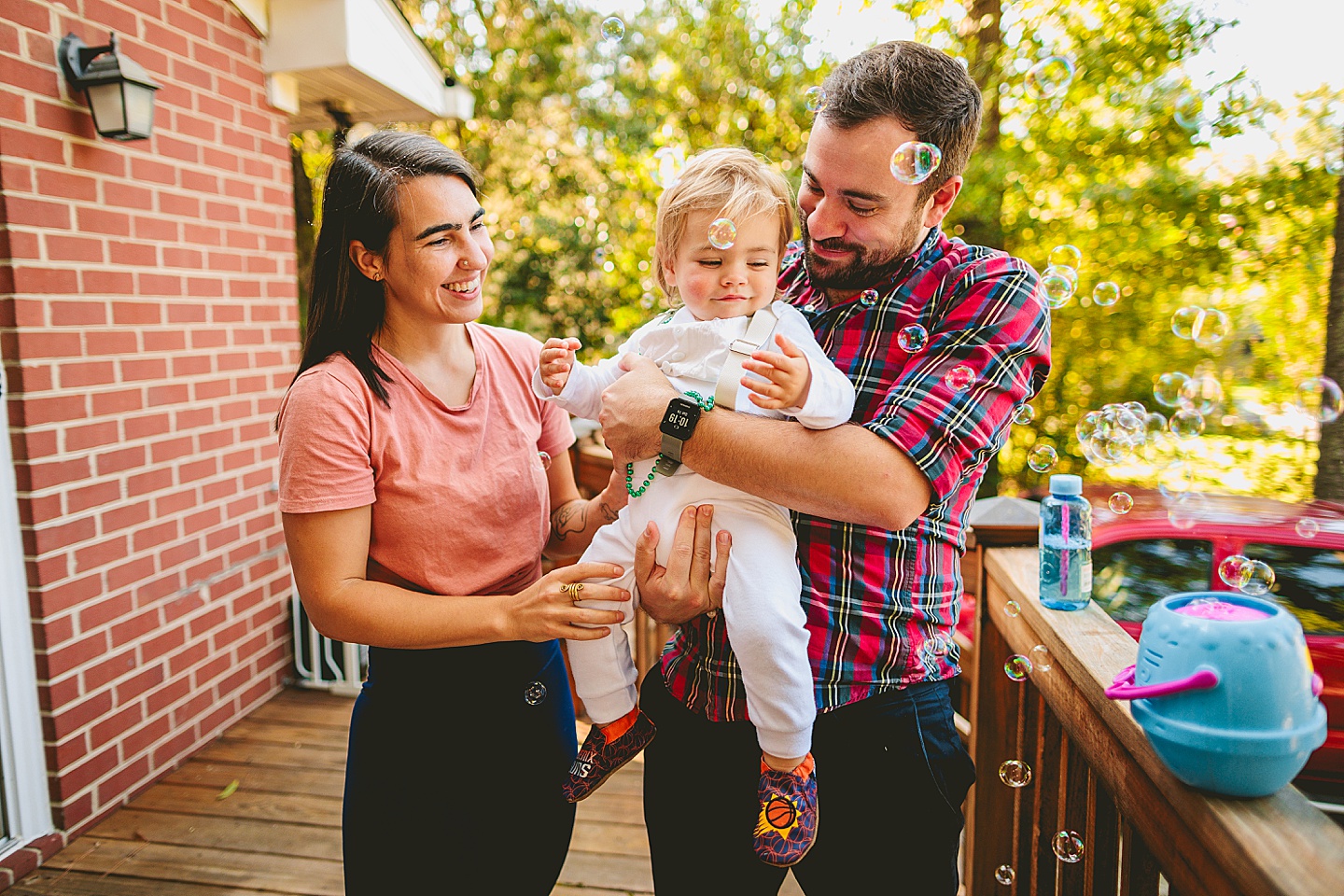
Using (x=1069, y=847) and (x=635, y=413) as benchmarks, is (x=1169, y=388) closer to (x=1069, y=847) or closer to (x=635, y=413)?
(x=1069, y=847)

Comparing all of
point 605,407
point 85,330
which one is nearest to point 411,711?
point 605,407

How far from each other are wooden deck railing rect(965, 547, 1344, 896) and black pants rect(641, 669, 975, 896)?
0.26 m

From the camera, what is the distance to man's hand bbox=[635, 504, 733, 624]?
1396 millimetres

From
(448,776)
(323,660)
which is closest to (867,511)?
(448,776)

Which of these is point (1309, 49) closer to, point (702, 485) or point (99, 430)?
point (702, 485)

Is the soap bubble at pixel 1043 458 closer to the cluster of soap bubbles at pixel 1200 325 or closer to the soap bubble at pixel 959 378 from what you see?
the cluster of soap bubbles at pixel 1200 325

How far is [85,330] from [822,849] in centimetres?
260

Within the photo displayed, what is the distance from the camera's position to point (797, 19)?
20.9 ft

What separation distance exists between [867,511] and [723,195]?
635 millimetres

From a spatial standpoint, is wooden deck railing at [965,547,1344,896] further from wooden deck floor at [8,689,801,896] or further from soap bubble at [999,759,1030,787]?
wooden deck floor at [8,689,801,896]

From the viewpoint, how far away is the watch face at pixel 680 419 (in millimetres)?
1399

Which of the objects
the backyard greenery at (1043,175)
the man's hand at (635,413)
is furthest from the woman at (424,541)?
the backyard greenery at (1043,175)

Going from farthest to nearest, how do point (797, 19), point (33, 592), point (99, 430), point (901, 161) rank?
point (797, 19), point (99, 430), point (33, 592), point (901, 161)

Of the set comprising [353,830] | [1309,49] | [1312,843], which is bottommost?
[353,830]
